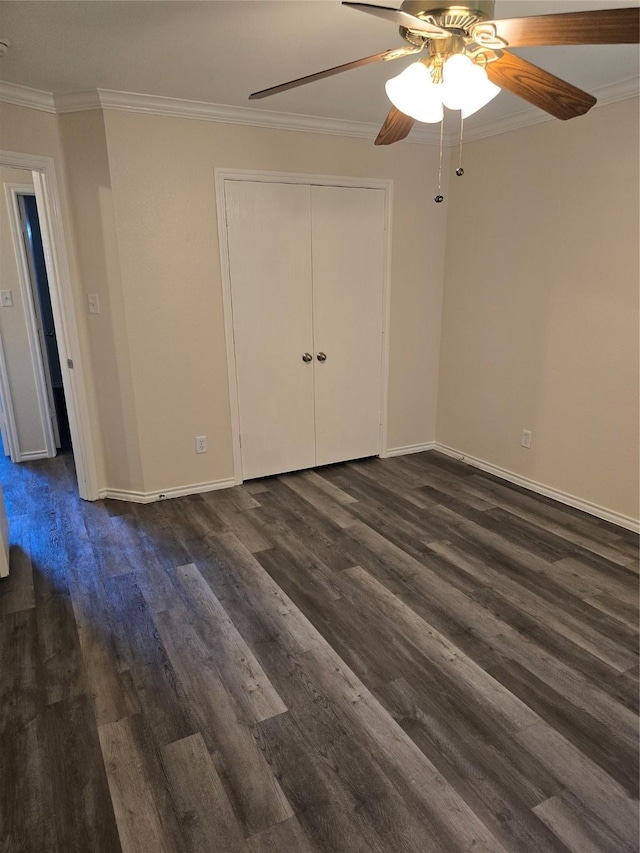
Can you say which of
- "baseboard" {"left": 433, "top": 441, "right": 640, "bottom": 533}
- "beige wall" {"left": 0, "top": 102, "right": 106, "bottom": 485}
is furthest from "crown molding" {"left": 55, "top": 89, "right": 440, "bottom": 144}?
"baseboard" {"left": 433, "top": 441, "right": 640, "bottom": 533}

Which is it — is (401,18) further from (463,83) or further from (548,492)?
(548,492)

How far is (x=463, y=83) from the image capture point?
153 cm

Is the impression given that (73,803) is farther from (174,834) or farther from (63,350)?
(63,350)

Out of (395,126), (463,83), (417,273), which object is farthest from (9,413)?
(463,83)

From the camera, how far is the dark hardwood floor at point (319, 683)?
1.48 m

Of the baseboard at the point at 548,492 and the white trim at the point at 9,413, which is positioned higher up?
the white trim at the point at 9,413

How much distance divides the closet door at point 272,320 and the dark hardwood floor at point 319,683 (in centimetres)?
76

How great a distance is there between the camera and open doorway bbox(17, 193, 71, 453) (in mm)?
4090

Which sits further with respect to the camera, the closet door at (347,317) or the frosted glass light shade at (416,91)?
the closet door at (347,317)

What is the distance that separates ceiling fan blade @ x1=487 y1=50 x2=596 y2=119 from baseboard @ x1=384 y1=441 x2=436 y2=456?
2.87 meters

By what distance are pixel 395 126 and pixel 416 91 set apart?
57 centimetres

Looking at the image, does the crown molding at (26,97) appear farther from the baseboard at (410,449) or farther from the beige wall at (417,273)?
the baseboard at (410,449)

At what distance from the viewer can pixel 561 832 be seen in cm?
143

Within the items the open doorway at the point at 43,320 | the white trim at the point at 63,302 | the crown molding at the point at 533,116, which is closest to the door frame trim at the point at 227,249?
the crown molding at the point at 533,116
